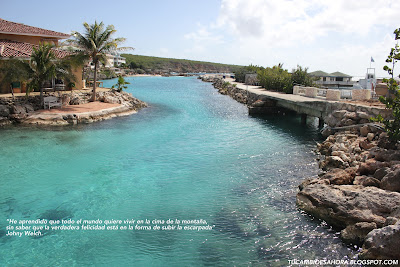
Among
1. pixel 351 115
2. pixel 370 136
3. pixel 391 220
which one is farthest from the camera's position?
pixel 351 115

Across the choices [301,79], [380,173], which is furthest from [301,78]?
[380,173]

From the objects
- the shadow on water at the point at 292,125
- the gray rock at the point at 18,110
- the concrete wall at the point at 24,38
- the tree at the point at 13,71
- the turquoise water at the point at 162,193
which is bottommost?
the turquoise water at the point at 162,193

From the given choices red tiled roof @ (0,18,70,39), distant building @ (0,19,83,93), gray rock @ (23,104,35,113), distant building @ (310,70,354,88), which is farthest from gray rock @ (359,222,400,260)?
distant building @ (310,70,354,88)

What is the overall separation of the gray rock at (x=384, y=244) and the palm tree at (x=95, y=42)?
1080 inches

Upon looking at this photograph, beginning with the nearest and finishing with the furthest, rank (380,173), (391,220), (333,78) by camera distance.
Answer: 1. (391,220)
2. (380,173)
3. (333,78)

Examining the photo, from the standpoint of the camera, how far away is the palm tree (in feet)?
96.9

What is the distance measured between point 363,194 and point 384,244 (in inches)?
104

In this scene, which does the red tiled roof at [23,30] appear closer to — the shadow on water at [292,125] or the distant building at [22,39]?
the distant building at [22,39]

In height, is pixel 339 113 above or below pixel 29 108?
above

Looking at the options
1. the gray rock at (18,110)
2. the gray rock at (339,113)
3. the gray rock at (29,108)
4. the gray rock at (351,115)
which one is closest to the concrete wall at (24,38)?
the gray rock at (29,108)

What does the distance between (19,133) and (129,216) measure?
15.1 meters

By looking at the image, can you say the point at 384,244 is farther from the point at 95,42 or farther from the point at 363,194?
the point at 95,42

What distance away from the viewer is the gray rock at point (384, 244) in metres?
7.95

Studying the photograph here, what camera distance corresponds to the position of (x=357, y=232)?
9.34 metres
